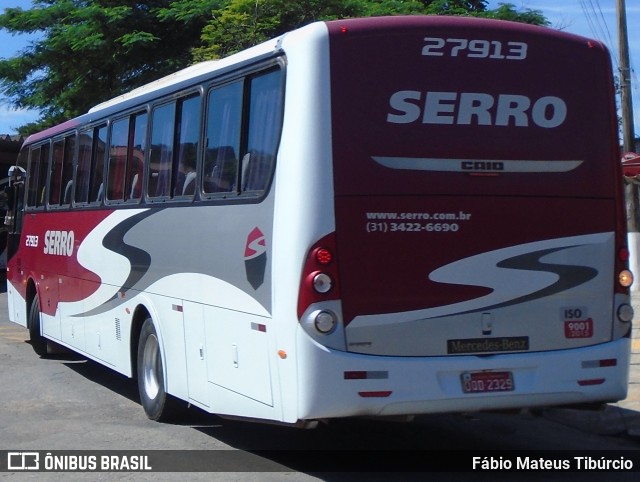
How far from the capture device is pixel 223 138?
8477mm

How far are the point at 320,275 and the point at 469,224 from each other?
1.16 m

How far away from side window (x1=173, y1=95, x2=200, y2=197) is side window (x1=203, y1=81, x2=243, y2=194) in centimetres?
27

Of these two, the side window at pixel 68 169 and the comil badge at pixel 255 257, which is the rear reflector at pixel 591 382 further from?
the side window at pixel 68 169

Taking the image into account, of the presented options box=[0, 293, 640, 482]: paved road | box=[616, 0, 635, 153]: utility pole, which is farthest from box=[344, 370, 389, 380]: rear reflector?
box=[616, 0, 635, 153]: utility pole

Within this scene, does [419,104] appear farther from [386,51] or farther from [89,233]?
[89,233]

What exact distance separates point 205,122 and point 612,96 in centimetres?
330

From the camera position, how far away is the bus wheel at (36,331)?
1472cm

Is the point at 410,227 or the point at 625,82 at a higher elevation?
the point at 625,82

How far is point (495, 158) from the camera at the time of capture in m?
7.56

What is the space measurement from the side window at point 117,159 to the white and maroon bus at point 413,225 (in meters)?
2.74

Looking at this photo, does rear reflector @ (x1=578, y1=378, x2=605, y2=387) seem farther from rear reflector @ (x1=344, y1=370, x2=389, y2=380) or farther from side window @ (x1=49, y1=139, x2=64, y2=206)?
side window @ (x1=49, y1=139, x2=64, y2=206)

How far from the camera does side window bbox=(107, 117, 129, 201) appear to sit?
11109 millimetres

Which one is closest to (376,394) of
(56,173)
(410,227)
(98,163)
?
(410,227)

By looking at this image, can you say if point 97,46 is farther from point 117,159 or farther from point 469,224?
point 469,224
